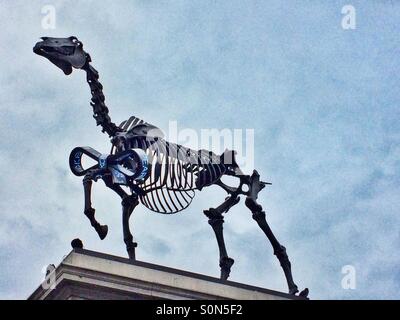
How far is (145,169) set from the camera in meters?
31.5

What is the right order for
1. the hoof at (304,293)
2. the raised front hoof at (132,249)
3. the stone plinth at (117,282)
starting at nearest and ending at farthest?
the stone plinth at (117,282) → the raised front hoof at (132,249) → the hoof at (304,293)

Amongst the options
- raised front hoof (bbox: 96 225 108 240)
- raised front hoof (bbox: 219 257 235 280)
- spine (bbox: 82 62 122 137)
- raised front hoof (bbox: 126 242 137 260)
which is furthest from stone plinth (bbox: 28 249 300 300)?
spine (bbox: 82 62 122 137)

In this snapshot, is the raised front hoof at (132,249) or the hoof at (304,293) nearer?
the raised front hoof at (132,249)

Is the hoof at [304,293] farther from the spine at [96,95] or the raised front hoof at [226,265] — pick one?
the spine at [96,95]

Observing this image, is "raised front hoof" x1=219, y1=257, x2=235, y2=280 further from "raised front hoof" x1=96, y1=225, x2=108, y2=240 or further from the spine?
the spine

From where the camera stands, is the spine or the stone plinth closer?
the stone plinth

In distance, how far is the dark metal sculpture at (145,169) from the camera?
3189 cm

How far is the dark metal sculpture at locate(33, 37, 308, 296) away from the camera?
105ft

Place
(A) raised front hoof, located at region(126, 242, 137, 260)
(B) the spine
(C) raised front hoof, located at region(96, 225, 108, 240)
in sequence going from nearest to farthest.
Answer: (A) raised front hoof, located at region(126, 242, 137, 260) < (C) raised front hoof, located at region(96, 225, 108, 240) < (B) the spine

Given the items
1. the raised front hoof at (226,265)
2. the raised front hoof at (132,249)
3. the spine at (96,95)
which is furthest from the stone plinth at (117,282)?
the spine at (96,95)

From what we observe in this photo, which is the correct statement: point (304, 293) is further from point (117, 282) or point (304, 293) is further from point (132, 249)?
point (117, 282)
